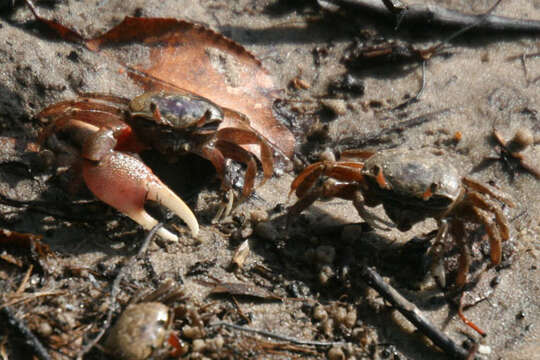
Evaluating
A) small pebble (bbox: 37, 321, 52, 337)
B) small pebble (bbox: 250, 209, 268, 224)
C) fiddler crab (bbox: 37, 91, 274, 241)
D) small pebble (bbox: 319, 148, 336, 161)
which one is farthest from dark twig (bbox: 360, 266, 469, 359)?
small pebble (bbox: 37, 321, 52, 337)

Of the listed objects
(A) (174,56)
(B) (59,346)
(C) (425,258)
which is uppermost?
(A) (174,56)

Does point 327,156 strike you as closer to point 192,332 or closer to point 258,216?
point 258,216

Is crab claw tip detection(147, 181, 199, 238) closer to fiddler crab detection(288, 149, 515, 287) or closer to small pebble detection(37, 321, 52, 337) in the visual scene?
fiddler crab detection(288, 149, 515, 287)

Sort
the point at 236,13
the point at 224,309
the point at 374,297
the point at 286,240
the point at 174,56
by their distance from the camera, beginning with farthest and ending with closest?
the point at 236,13 → the point at 174,56 → the point at 286,240 → the point at 374,297 → the point at 224,309

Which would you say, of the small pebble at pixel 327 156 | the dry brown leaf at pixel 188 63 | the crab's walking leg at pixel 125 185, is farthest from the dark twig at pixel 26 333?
the small pebble at pixel 327 156

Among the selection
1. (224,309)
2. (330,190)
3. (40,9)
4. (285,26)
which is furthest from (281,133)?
(40,9)

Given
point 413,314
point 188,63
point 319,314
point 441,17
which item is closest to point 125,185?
point 319,314

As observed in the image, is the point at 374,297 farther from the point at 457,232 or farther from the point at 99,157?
the point at 99,157

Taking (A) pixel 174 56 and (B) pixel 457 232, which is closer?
(B) pixel 457 232
